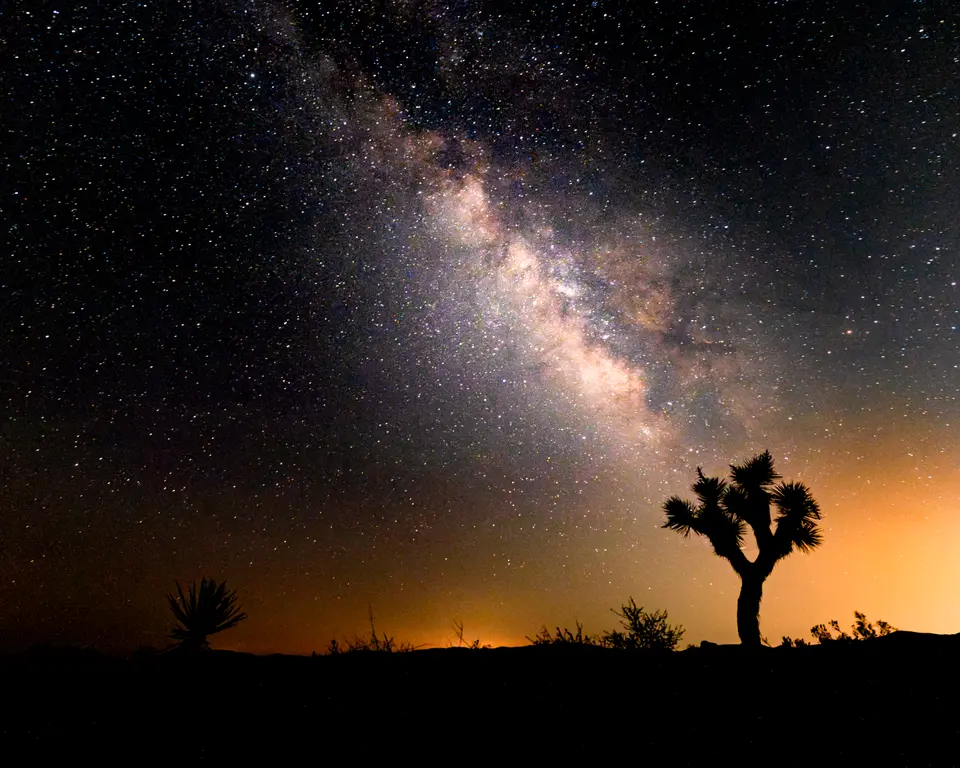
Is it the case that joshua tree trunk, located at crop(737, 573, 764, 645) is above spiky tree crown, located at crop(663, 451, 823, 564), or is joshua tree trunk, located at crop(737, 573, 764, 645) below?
below

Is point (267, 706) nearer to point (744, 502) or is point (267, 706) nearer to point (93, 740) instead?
point (93, 740)

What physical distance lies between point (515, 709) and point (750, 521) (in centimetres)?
1021

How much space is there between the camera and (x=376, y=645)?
8148 millimetres

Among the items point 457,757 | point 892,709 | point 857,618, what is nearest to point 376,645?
point 457,757

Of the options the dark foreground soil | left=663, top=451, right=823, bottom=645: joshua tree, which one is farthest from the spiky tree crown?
the dark foreground soil

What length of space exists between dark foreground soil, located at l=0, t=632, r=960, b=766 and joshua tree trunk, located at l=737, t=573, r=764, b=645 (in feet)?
19.1

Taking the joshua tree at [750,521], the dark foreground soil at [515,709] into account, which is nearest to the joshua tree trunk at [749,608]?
the joshua tree at [750,521]

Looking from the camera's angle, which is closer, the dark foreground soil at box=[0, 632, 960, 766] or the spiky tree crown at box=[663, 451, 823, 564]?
the dark foreground soil at box=[0, 632, 960, 766]

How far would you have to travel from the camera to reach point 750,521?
12.4 metres

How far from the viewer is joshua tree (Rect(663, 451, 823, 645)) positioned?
454 inches

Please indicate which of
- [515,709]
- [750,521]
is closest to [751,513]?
[750,521]

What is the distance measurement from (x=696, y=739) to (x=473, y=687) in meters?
2.15

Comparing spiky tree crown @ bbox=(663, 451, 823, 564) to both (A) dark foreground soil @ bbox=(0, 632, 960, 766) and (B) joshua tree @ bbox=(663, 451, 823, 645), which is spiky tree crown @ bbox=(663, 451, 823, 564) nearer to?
(B) joshua tree @ bbox=(663, 451, 823, 645)

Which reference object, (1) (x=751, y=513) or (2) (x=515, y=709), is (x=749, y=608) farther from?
(2) (x=515, y=709)
